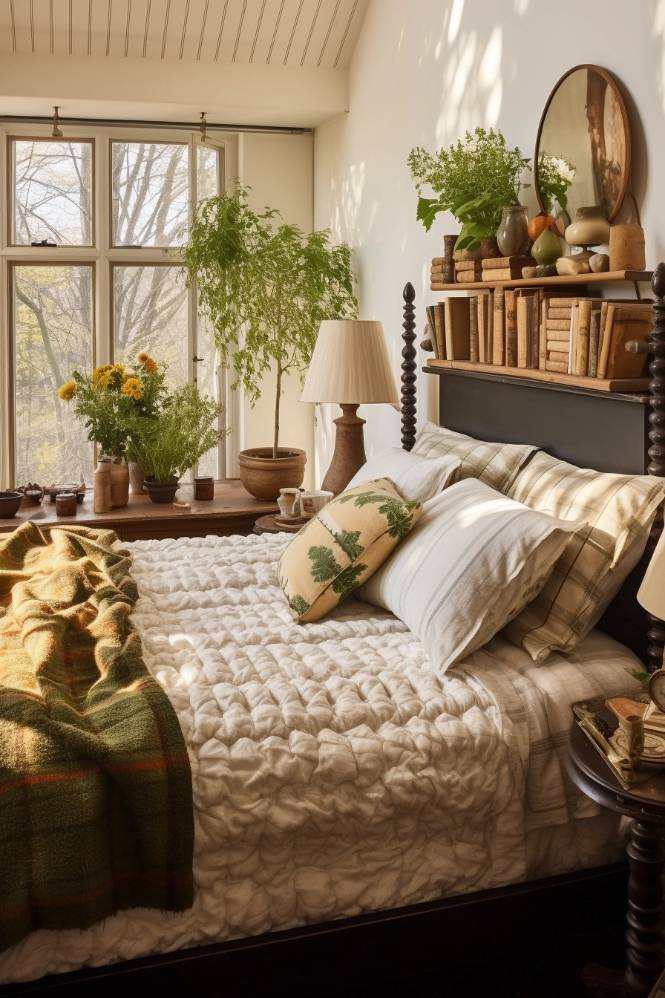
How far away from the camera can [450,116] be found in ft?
12.4

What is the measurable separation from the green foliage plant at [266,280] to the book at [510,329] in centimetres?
179

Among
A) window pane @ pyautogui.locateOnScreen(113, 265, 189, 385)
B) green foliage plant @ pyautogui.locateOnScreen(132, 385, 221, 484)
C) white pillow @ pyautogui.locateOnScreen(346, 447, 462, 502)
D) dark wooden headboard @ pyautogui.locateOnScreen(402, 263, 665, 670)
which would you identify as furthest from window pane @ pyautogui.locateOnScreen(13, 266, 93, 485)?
white pillow @ pyautogui.locateOnScreen(346, 447, 462, 502)

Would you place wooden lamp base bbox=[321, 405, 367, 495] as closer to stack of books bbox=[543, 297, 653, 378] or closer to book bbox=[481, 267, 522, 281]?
book bbox=[481, 267, 522, 281]

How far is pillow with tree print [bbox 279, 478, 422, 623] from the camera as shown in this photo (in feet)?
8.51

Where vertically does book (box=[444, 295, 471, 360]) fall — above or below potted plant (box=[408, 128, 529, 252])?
below

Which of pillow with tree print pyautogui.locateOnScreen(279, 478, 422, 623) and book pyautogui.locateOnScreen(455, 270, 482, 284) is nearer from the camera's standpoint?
pillow with tree print pyautogui.locateOnScreen(279, 478, 422, 623)

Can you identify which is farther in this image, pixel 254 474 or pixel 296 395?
pixel 296 395

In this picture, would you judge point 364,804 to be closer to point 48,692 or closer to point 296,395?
point 48,692

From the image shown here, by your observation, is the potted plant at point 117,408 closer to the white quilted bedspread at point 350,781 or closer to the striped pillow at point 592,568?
the white quilted bedspread at point 350,781

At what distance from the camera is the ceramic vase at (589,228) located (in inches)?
105

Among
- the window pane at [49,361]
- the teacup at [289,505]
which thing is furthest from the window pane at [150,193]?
the teacup at [289,505]

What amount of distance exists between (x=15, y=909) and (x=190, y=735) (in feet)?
1.38

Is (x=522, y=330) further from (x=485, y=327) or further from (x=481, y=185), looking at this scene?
(x=481, y=185)

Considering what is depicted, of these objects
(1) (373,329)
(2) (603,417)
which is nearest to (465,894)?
(2) (603,417)
